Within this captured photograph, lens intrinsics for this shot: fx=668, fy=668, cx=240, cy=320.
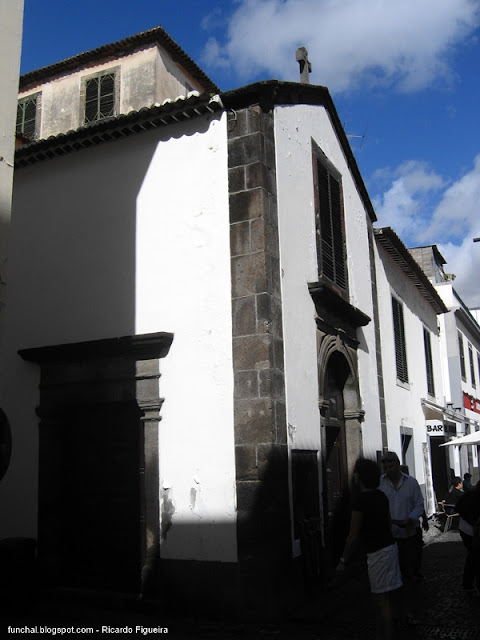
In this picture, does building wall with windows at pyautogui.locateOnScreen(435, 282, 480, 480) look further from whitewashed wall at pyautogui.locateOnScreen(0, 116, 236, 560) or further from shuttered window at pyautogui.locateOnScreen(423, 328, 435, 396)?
whitewashed wall at pyautogui.locateOnScreen(0, 116, 236, 560)

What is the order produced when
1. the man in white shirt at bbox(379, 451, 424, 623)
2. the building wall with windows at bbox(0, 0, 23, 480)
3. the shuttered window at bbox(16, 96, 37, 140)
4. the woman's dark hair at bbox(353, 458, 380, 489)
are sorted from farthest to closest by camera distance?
1. the shuttered window at bbox(16, 96, 37, 140)
2. the man in white shirt at bbox(379, 451, 424, 623)
3. the building wall with windows at bbox(0, 0, 23, 480)
4. the woman's dark hair at bbox(353, 458, 380, 489)

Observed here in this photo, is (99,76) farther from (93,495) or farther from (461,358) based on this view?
(461,358)

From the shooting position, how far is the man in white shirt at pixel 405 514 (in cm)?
661

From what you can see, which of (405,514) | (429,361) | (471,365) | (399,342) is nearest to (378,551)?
(405,514)

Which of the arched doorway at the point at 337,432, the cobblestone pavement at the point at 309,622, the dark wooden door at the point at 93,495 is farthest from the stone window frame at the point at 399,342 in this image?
the dark wooden door at the point at 93,495

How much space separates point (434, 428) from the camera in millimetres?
16172

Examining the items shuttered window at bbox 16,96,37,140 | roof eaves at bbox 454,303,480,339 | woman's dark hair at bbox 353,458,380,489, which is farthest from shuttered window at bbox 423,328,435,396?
woman's dark hair at bbox 353,458,380,489

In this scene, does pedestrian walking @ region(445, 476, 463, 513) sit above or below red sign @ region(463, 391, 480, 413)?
below

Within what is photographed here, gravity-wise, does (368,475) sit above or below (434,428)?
below

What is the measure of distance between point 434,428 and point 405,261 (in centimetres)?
429

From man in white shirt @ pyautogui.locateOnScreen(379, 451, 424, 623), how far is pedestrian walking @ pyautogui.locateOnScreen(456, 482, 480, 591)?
102cm

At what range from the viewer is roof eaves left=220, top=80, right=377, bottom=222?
8031 mm

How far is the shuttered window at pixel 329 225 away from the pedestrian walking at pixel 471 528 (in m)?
3.42

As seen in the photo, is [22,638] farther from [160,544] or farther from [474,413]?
[474,413]
